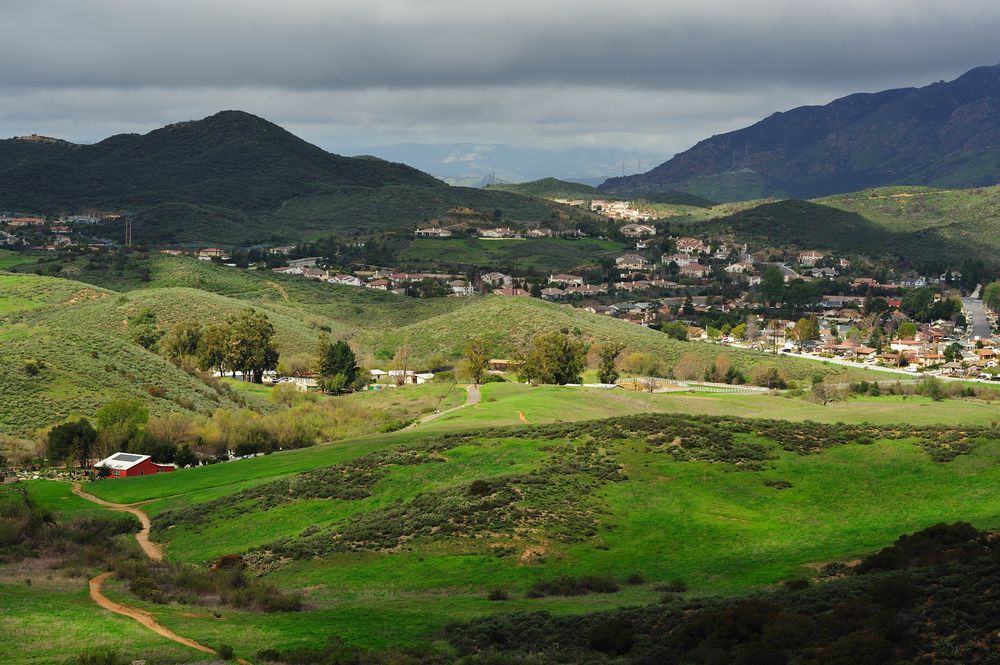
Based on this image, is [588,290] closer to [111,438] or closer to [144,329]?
[144,329]

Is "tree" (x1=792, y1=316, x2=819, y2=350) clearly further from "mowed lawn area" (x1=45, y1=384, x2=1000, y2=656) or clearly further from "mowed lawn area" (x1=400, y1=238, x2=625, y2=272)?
"mowed lawn area" (x1=45, y1=384, x2=1000, y2=656)

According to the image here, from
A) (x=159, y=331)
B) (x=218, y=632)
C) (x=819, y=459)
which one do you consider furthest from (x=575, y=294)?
(x=218, y=632)

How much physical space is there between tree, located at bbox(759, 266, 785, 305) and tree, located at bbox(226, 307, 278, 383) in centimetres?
8738

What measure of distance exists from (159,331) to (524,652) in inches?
3323

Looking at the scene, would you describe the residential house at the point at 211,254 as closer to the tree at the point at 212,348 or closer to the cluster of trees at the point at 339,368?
the tree at the point at 212,348

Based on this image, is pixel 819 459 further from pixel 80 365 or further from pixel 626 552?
pixel 80 365

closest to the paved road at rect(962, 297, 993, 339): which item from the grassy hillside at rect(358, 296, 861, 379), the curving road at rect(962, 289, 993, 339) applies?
the curving road at rect(962, 289, 993, 339)

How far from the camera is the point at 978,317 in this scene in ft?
497

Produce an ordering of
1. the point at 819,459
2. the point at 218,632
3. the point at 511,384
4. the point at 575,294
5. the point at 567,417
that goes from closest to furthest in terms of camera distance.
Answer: the point at 218,632 → the point at 819,459 → the point at 567,417 → the point at 511,384 → the point at 575,294

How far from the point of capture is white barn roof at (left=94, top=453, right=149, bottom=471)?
52.2m

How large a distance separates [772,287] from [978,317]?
91.9ft

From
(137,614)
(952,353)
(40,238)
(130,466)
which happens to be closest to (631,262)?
(952,353)

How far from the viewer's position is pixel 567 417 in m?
60.7

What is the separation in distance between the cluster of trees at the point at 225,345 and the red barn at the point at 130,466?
1434 inches
